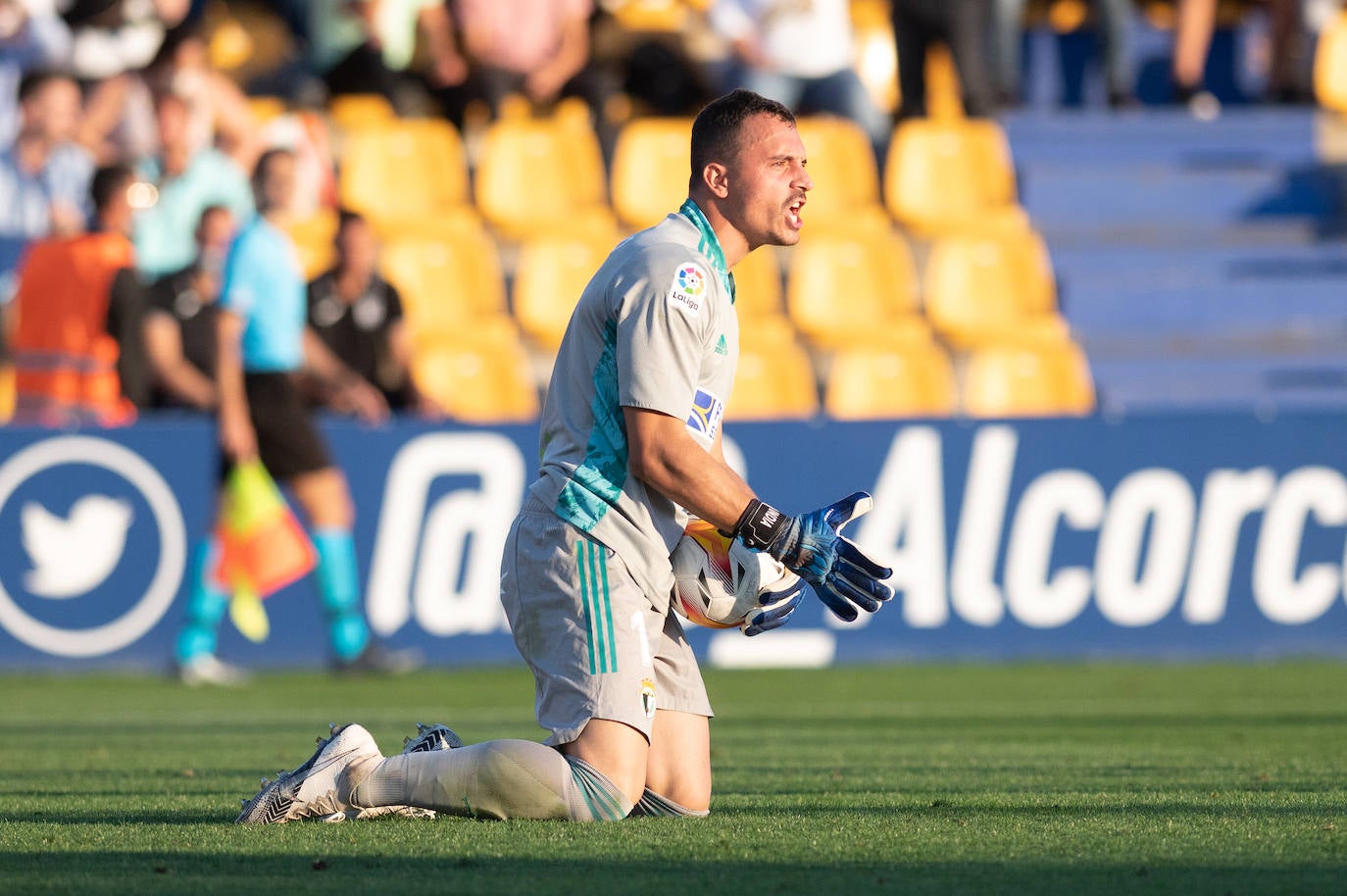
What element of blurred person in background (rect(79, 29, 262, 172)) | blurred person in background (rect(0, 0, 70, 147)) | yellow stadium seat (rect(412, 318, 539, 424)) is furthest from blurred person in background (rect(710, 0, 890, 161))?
blurred person in background (rect(0, 0, 70, 147))

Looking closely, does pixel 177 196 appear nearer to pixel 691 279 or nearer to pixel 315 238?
pixel 315 238

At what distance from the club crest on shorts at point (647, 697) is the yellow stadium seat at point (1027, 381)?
908 cm

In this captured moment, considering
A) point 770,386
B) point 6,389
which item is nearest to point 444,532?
point 770,386

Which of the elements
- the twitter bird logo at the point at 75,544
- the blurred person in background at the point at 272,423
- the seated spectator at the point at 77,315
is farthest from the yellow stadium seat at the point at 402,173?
the twitter bird logo at the point at 75,544

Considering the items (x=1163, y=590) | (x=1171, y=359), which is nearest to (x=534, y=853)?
(x=1163, y=590)

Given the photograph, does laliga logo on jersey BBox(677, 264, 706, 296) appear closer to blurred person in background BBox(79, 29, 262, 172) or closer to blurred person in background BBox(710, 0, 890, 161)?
blurred person in background BBox(79, 29, 262, 172)

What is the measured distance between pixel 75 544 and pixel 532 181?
16.5 feet

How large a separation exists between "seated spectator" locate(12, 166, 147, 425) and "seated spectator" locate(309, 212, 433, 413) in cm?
115

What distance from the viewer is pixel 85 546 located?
11.7 meters

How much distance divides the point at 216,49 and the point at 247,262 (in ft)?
19.1

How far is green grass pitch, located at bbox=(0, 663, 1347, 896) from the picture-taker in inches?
166

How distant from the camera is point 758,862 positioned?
4414 mm

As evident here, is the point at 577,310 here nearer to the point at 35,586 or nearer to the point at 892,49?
the point at 35,586

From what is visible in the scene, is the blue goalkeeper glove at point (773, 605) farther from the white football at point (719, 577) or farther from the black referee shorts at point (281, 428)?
the black referee shorts at point (281, 428)
